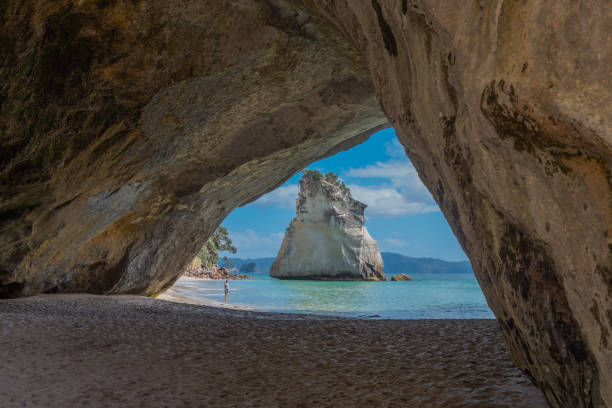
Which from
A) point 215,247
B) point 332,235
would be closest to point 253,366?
point 332,235

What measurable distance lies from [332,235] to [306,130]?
36.4 m

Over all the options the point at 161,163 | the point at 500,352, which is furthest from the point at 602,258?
the point at 161,163

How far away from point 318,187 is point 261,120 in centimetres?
3566

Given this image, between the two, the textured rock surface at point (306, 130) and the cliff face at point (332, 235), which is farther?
the cliff face at point (332, 235)

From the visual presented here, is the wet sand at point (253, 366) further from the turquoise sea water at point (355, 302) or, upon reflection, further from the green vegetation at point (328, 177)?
the green vegetation at point (328, 177)

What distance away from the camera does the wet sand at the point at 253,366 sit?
251 centimetres

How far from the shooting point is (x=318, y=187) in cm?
4338

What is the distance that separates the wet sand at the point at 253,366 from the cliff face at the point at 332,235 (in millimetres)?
38102

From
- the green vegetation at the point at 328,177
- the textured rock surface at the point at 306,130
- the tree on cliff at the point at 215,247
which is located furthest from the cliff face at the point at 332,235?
the textured rock surface at the point at 306,130

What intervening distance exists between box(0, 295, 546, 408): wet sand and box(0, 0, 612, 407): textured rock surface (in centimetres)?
64

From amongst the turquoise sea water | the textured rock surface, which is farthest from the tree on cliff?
the textured rock surface

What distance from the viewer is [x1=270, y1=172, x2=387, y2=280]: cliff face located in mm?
43406

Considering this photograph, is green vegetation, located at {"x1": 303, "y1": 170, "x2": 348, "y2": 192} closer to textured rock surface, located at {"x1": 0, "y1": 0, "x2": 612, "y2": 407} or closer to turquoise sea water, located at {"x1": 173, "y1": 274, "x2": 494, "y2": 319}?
turquoise sea water, located at {"x1": 173, "y1": 274, "x2": 494, "y2": 319}

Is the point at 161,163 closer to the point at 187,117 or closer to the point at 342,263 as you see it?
the point at 187,117
